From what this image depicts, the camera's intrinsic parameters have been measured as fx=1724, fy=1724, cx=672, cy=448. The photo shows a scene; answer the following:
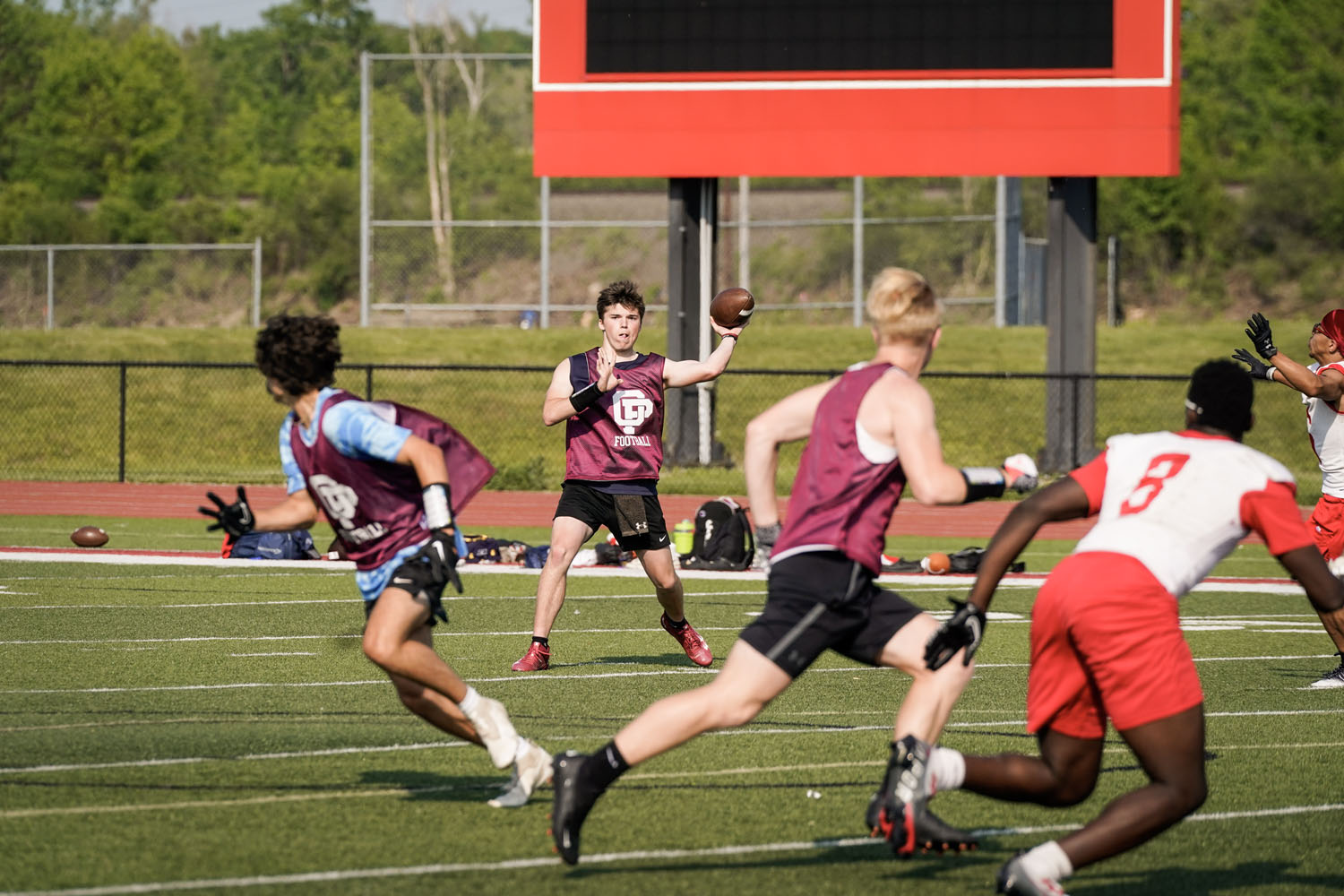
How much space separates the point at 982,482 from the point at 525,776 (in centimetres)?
204

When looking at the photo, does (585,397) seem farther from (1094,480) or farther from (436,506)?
(1094,480)

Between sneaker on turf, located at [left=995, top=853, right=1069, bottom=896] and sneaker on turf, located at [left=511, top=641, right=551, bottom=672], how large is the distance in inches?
190

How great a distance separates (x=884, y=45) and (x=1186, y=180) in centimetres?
2623

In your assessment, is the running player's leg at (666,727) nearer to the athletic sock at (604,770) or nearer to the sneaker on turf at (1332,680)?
the athletic sock at (604,770)

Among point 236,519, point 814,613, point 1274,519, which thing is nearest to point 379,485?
point 236,519

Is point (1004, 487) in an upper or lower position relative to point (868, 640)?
upper

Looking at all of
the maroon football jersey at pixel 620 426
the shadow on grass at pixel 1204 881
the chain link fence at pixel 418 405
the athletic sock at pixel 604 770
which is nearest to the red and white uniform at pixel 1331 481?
the maroon football jersey at pixel 620 426

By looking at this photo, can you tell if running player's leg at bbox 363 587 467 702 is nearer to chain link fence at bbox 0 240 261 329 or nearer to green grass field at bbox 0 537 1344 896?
green grass field at bbox 0 537 1344 896

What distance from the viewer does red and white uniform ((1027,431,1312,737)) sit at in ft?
16.4

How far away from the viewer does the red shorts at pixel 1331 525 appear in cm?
1020

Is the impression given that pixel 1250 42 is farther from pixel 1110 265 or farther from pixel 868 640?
pixel 868 640

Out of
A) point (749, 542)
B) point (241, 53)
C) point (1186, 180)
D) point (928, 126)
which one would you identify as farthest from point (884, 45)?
point (241, 53)

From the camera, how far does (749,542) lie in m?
15.7

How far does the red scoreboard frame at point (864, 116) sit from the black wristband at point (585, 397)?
1344cm
